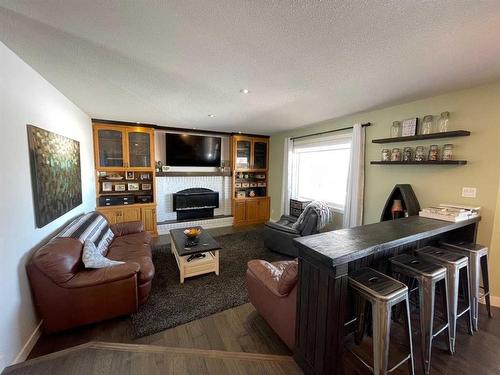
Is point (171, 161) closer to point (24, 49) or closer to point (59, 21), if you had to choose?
point (24, 49)

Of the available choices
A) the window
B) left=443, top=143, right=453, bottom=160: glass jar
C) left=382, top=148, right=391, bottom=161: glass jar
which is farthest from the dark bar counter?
the window

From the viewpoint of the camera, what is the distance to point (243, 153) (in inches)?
218

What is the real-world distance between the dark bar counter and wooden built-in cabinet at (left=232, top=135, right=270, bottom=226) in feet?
12.8

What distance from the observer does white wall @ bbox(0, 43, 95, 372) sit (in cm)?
150

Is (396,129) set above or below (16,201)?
above

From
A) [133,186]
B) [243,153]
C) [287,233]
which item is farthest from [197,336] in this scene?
[243,153]

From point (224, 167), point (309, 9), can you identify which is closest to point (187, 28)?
point (309, 9)

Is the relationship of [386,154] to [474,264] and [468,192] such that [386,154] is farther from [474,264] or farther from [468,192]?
[474,264]

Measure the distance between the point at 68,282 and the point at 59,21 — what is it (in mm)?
1945

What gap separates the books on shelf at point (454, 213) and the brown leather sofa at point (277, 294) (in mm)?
A: 1592

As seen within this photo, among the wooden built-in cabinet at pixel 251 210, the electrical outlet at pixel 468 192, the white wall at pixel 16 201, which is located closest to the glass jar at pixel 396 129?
the electrical outlet at pixel 468 192

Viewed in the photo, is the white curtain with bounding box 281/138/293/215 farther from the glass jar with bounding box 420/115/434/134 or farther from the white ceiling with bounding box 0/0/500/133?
the glass jar with bounding box 420/115/434/134

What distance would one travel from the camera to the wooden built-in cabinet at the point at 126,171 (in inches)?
162

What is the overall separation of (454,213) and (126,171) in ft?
16.7
